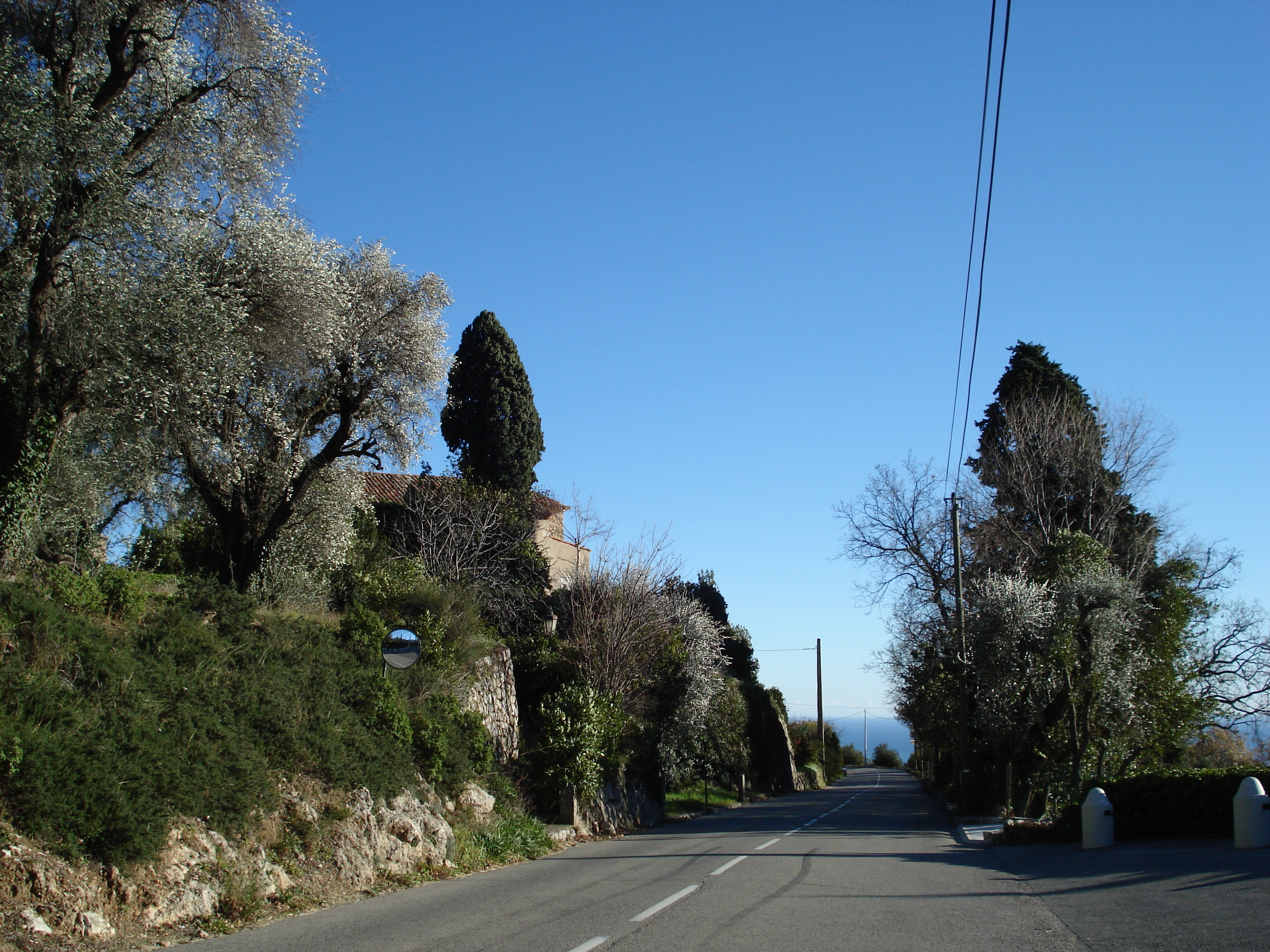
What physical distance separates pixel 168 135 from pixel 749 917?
14.0m

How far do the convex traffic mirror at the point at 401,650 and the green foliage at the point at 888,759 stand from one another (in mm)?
99857

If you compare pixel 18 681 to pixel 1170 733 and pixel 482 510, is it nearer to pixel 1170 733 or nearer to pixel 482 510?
pixel 482 510

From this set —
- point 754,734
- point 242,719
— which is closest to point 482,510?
point 242,719

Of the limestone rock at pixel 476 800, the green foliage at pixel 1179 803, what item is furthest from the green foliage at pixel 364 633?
the green foliage at pixel 1179 803

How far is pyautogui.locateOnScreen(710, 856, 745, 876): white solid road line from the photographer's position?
12508 mm

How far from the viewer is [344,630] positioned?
1562cm

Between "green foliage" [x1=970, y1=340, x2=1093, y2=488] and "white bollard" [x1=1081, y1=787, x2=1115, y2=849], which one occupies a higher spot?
"green foliage" [x1=970, y1=340, x2=1093, y2=488]

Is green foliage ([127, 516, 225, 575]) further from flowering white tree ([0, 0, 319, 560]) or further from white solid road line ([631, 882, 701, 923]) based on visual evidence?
white solid road line ([631, 882, 701, 923])

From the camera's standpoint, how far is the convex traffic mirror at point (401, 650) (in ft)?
46.2

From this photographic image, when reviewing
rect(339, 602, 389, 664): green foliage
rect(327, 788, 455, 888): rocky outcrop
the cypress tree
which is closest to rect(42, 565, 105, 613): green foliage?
rect(327, 788, 455, 888): rocky outcrop

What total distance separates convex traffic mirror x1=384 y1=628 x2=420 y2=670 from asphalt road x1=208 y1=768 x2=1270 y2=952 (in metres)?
3.30

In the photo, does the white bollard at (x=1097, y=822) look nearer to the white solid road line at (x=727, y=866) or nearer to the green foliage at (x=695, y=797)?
the white solid road line at (x=727, y=866)

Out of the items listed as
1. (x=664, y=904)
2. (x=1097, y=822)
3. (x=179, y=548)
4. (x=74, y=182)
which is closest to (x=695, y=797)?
(x=179, y=548)

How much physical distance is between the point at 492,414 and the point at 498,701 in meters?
12.4
